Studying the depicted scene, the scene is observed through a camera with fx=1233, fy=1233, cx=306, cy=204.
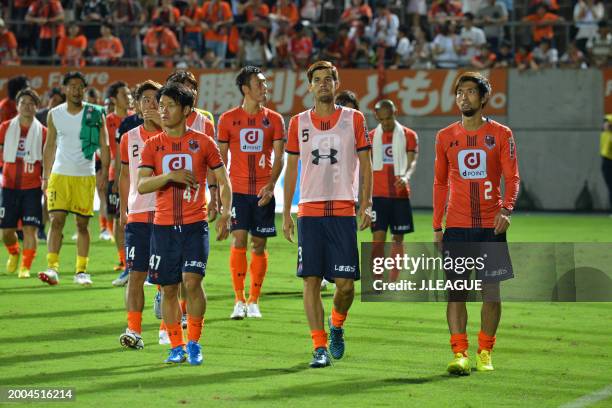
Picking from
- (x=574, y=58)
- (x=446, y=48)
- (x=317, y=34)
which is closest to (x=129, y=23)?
(x=317, y=34)

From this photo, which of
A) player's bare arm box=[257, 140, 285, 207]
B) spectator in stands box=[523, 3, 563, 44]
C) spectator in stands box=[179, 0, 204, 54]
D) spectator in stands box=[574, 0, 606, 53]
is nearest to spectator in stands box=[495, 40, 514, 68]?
spectator in stands box=[523, 3, 563, 44]

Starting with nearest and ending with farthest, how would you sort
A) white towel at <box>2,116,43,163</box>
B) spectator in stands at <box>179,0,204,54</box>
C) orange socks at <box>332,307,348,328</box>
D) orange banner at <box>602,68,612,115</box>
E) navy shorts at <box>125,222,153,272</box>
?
orange socks at <box>332,307,348,328</box>, navy shorts at <box>125,222,153,272</box>, white towel at <box>2,116,43,163</box>, orange banner at <box>602,68,612,115</box>, spectator in stands at <box>179,0,204,54</box>

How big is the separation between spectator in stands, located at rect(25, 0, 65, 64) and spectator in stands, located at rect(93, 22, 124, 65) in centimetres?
112

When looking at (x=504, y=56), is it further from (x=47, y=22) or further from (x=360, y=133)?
(x=360, y=133)

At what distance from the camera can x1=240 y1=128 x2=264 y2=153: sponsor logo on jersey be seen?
12805 millimetres

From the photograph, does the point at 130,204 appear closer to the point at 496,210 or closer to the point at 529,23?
the point at 496,210

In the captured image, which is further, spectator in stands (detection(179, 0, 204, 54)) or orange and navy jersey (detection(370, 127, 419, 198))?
spectator in stands (detection(179, 0, 204, 54))

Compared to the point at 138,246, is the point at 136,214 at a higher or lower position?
higher

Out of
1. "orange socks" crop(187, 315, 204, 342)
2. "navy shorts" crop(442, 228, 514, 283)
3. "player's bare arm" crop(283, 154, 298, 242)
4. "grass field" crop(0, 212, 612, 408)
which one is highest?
"player's bare arm" crop(283, 154, 298, 242)

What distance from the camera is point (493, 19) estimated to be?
29578 millimetres

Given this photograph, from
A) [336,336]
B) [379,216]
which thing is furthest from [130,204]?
[379,216]

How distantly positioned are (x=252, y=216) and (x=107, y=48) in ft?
59.8

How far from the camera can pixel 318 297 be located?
9695 millimetres

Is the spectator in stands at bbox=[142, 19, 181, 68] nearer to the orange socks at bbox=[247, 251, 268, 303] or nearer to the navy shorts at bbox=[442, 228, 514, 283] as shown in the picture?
the orange socks at bbox=[247, 251, 268, 303]
